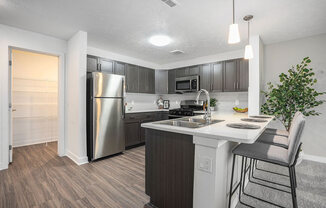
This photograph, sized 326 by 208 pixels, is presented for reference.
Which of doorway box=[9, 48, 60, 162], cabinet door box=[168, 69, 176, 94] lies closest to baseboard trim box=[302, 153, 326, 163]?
cabinet door box=[168, 69, 176, 94]

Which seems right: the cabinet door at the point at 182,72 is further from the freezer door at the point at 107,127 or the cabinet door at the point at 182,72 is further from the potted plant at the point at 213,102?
the freezer door at the point at 107,127

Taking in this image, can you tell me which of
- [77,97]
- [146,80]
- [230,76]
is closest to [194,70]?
[230,76]

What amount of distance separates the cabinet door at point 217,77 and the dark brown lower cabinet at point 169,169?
2869 millimetres

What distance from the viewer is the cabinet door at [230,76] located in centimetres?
381

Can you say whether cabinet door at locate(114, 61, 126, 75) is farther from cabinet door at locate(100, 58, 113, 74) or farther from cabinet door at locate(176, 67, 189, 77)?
cabinet door at locate(176, 67, 189, 77)

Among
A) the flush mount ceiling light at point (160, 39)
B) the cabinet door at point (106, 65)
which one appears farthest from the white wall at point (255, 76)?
the cabinet door at point (106, 65)

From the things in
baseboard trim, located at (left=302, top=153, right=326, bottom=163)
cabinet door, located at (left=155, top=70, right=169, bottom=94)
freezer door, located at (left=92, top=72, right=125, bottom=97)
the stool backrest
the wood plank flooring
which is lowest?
the wood plank flooring

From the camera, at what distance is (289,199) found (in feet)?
6.16

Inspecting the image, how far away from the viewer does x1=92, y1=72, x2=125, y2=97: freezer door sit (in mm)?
2990

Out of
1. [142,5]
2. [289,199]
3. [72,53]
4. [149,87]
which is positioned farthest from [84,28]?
[289,199]

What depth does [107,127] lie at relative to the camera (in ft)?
10.4

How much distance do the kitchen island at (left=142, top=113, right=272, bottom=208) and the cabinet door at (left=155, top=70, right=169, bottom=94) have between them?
3382 mm

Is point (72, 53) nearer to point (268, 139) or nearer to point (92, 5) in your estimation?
point (92, 5)

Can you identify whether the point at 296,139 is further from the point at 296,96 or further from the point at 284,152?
the point at 296,96
